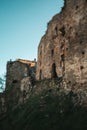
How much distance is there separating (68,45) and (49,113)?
25.8 ft

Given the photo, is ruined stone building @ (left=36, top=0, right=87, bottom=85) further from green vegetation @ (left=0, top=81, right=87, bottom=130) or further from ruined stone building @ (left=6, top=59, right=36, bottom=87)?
ruined stone building @ (left=6, top=59, right=36, bottom=87)

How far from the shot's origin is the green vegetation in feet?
73.6

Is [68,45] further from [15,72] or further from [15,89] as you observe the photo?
[15,72]

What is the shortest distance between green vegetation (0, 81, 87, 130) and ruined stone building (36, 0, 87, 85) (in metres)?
2.12

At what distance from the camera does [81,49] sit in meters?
26.8

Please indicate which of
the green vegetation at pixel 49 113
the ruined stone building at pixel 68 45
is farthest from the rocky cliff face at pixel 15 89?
the ruined stone building at pixel 68 45

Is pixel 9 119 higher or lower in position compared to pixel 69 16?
lower

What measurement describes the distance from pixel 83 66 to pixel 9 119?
9.86 m

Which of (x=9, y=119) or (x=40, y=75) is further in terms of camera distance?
(x=40, y=75)

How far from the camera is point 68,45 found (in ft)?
94.4

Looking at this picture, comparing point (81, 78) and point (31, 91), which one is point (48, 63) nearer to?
point (31, 91)

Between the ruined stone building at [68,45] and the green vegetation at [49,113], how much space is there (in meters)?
2.12

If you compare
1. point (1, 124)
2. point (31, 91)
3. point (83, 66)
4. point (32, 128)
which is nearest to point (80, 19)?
point (83, 66)

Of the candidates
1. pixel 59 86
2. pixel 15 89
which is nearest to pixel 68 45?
pixel 59 86
